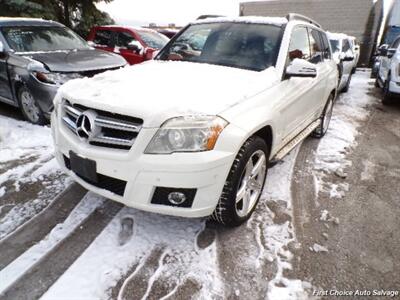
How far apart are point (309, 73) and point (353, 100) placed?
6.47m

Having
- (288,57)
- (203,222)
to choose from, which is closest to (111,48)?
(288,57)

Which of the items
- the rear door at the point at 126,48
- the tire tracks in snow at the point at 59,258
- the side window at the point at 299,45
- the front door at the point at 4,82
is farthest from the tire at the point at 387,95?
the front door at the point at 4,82

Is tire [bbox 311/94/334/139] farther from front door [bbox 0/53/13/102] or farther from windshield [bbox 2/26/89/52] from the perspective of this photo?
front door [bbox 0/53/13/102]

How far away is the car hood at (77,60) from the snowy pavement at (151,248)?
183cm

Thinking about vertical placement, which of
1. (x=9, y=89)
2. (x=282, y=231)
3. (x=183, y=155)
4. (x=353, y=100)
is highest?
(x=183, y=155)

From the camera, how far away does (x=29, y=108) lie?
5.20 meters

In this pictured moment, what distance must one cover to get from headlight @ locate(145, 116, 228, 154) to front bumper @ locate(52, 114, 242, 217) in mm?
41

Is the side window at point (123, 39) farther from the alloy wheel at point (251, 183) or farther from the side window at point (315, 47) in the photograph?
the alloy wheel at point (251, 183)

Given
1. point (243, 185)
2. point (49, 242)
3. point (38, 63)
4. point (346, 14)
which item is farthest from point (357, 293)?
point (346, 14)

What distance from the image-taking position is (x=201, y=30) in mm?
3912

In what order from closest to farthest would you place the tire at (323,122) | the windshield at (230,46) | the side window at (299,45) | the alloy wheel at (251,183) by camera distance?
the alloy wheel at (251,183) → the windshield at (230,46) → the side window at (299,45) → the tire at (323,122)

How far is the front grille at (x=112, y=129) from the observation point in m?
2.29

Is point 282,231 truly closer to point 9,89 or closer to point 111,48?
point 9,89

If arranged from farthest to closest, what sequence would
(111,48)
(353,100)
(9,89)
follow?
(353,100), (111,48), (9,89)
